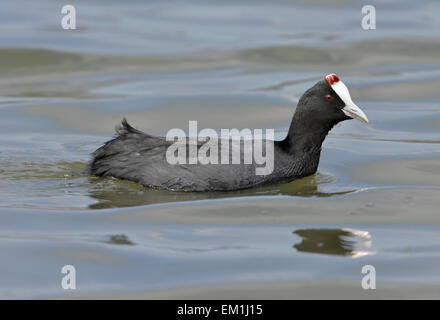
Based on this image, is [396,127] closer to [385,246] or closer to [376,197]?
[376,197]

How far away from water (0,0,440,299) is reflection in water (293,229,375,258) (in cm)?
2

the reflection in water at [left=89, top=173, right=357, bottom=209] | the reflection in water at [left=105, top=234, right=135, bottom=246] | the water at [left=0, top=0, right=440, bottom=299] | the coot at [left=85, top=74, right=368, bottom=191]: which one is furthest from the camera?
the coot at [left=85, top=74, right=368, bottom=191]

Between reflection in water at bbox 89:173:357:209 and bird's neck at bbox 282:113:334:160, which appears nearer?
reflection in water at bbox 89:173:357:209

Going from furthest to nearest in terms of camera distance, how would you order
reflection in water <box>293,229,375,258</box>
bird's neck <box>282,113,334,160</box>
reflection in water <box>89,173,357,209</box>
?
1. bird's neck <box>282,113,334,160</box>
2. reflection in water <box>89,173,357,209</box>
3. reflection in water <box>293,229,375,258</box>

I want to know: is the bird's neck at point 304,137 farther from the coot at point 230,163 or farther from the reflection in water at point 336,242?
the reflection in water at point 336,242

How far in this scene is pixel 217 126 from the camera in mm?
11922

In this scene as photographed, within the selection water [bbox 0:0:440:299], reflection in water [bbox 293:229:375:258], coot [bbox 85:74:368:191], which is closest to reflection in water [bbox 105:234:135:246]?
water [bbox 0:0:440:299]

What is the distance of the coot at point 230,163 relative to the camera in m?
8.30

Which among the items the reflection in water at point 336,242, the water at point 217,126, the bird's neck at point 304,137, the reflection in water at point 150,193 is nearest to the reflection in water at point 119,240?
the water at point 217,126

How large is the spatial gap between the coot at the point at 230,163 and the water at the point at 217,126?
138 mm

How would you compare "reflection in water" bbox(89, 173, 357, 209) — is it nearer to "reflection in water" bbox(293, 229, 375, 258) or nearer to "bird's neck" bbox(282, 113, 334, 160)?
"bird's neck" bbox(282, 113, 334, 160)

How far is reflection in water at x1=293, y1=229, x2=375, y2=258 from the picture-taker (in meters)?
6.90

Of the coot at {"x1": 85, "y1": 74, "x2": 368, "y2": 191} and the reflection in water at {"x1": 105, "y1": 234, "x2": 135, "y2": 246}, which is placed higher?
the coot at {"x1": 85, "y1": 74, "x2": 368, "y2": 191}

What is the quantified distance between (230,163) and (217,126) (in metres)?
3.68
